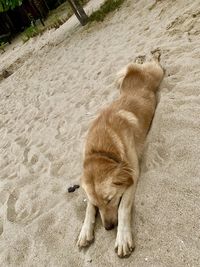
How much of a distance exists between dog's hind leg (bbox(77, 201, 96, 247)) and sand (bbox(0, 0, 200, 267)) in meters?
0.06

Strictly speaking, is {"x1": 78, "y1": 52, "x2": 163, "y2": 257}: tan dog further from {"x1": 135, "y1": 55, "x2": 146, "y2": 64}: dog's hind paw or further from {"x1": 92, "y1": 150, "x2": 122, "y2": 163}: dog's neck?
{"x1": 135, "y1": 55, "x2": 146, "y2": 64}: dog's hind paw

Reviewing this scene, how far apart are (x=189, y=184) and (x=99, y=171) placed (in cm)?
79

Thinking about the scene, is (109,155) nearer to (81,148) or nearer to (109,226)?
(109,226)

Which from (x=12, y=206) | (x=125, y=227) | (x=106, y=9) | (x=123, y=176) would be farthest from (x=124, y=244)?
(x=106, y=9)

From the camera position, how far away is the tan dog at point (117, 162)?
10.6 feet

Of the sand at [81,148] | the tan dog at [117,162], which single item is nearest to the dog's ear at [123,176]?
the tan dog at [117,162]

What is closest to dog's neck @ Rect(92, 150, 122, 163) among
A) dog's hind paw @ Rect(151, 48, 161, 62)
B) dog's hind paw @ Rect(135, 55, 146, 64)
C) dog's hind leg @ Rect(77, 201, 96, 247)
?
dog's hind leg @ Rect(77, 201, 96, 247)

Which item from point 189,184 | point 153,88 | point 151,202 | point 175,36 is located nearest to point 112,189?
point 151,202

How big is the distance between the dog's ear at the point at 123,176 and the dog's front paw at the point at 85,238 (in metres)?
0.51

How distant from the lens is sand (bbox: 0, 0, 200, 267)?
313cm

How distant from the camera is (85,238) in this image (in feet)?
11.0

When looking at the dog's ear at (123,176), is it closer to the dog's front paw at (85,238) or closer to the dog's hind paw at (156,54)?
the dog's front paw at (85,238)

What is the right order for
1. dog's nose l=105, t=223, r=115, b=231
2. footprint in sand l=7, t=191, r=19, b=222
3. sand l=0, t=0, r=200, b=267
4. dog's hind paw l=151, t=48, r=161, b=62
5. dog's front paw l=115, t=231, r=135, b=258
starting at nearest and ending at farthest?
1. dog's front paw l=115, t=231, r=135, b=258
2. sand l=0, t=0, r=200, b=267
3. dog's nose l=105, t=223, r=115, b=231
4. footprint in sand l=7, t=191, r=19, b=222
5. dog's hind paw l=151, t=48, r=161, b=62

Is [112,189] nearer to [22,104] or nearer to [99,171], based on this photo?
[99,171]
